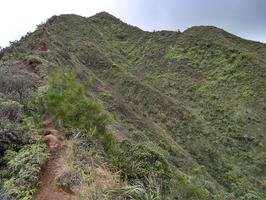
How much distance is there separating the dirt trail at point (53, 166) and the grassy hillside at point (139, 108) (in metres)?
0.17

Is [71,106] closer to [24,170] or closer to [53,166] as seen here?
[53,166]

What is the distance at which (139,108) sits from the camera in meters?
33.5

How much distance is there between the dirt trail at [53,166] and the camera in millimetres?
8902

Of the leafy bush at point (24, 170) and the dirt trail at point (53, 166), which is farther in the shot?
the dirt trail at point (53, 166)

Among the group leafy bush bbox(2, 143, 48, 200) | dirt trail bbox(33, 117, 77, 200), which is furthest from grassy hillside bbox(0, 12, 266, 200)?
dirt trail bbox(33, 117, 77, 200)

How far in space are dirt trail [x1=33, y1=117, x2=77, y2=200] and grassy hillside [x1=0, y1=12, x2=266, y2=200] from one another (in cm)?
17

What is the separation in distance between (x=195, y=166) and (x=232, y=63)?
73.0ft

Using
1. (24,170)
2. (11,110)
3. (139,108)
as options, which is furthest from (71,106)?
(139,108)

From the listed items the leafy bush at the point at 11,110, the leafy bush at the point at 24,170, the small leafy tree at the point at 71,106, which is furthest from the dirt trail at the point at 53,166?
the leafy bush at the point at 11,110

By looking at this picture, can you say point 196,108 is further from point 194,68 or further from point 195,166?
point 195,166

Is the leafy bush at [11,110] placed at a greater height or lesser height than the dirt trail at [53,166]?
greater

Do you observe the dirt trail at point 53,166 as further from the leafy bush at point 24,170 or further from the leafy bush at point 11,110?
the leafy bush at point 11,110

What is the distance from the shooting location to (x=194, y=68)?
4753 cm

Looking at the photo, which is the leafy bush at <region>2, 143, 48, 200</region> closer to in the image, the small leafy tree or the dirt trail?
the dirt trail
